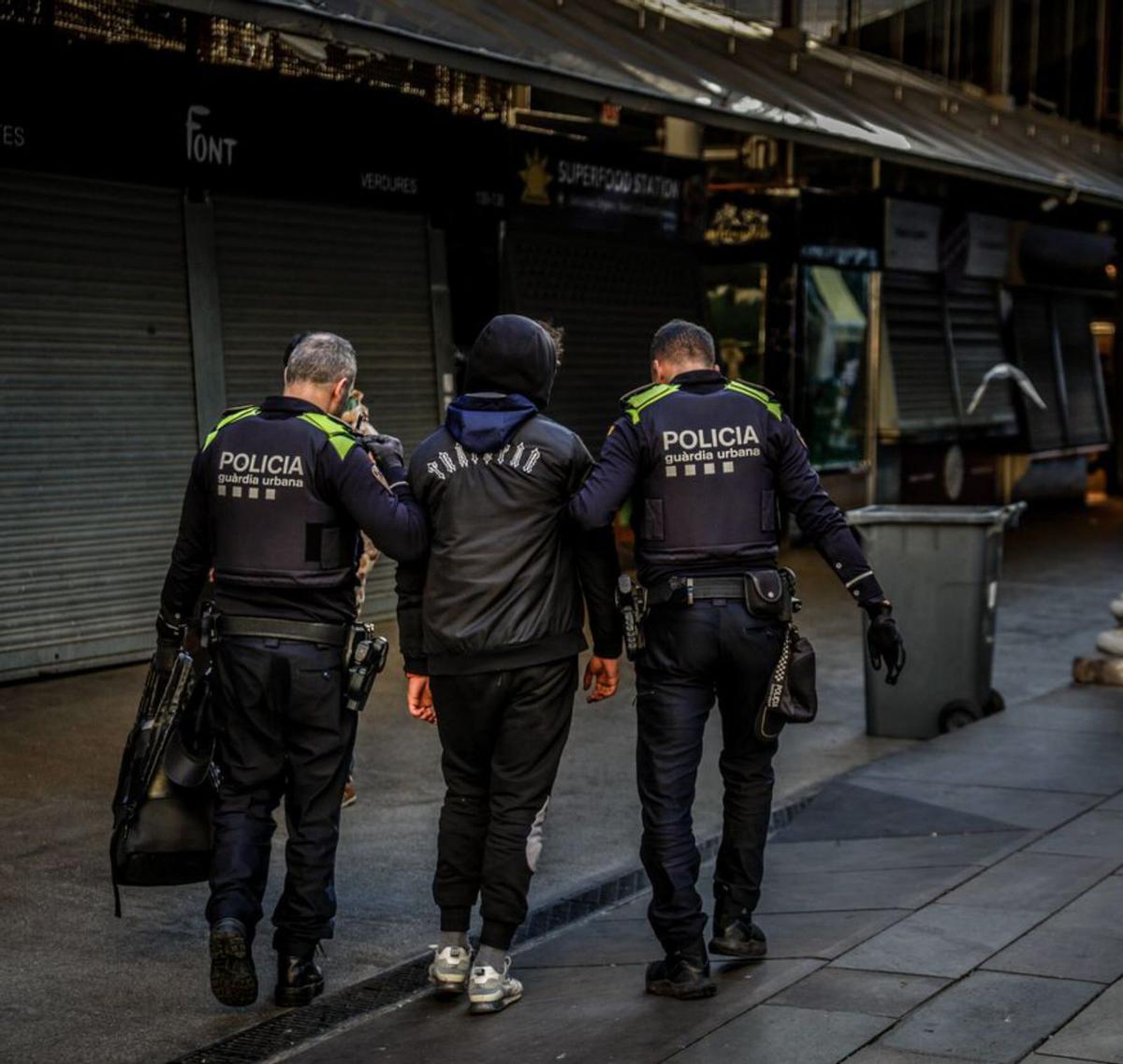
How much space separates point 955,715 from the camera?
356 inches

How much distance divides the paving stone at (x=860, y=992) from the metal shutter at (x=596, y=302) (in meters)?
8.61

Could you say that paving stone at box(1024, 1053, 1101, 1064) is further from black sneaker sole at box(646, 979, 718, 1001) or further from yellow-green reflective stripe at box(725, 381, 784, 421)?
yellow-green reflective stripe at box(725, 381, 784, 421)

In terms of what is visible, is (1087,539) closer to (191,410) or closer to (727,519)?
(191,410)

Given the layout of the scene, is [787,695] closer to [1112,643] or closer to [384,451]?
[384,451]

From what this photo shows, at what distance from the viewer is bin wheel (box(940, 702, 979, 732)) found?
355 inches

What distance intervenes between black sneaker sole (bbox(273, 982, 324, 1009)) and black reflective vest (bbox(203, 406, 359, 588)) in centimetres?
110

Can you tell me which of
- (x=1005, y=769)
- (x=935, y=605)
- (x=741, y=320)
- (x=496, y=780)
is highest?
(x=741, y=320)

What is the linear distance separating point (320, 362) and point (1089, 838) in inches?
132

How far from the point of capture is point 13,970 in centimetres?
534

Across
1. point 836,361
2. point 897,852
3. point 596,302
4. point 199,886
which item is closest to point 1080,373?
point 836,361

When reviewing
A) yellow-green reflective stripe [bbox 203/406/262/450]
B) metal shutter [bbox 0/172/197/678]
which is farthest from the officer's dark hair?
metal shutter [bbox 0/172/197/678]

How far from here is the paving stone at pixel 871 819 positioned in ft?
23.2

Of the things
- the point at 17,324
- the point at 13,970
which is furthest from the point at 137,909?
the point at 17,324

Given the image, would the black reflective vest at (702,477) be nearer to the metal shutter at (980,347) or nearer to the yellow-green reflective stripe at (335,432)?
the yellow-green reflective stripe at (335,432)
